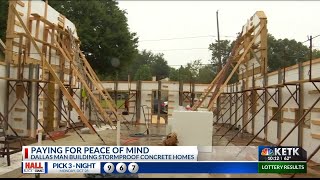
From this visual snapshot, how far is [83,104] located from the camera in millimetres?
25219

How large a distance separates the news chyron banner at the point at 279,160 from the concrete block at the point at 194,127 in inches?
200

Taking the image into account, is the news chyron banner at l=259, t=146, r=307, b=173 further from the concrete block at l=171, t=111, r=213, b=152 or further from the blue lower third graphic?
the concrete block at l=171, t=111, r=213, b=152

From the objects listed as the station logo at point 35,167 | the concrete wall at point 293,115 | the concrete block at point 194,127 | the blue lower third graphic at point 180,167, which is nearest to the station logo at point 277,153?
the blue lower third graphic at point 180,167

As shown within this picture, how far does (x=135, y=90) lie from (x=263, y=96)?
12386mm

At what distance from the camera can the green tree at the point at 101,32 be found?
3628 centimetres

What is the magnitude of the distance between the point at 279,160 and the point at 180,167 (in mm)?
2115

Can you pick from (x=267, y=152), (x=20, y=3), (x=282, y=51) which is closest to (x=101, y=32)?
(x=20, y=3)

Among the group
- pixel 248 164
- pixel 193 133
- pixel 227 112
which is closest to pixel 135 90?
pixel 227 112

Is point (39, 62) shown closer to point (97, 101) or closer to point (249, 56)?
point (97, 101)

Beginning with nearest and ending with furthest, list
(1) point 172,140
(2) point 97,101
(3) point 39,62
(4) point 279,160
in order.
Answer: (4) point 279,160, (1) point 172,140, (3) point 39,62, (2) point 97,101

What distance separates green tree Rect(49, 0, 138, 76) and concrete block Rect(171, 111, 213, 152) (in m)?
23.3

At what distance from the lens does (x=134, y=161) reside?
302 inches

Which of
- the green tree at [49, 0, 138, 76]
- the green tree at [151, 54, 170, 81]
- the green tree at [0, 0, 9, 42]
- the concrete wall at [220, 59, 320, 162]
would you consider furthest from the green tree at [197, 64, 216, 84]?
the concrete wall at [220, 59, 320, 162]

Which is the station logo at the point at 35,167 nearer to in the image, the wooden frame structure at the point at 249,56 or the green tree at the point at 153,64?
the wooden frame structure at the point at 249,56
